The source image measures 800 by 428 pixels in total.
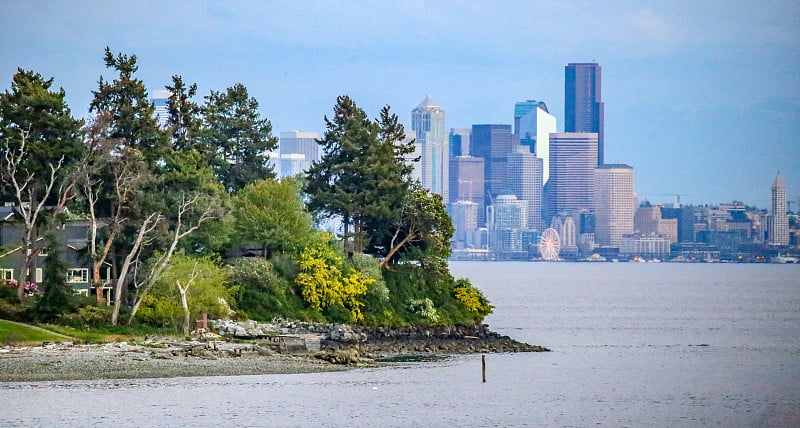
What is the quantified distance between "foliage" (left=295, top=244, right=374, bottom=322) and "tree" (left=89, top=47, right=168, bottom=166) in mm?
12716

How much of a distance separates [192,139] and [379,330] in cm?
1867

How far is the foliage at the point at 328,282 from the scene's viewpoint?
8975 centimetres

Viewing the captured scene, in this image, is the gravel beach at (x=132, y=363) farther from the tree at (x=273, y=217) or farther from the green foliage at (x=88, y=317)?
the tree at (x=273, y=217)

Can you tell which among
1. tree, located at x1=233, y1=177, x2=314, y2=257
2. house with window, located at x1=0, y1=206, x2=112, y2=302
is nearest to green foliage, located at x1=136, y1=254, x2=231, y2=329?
house with window, located at x1=0, y1=206, x2=112, y2=302

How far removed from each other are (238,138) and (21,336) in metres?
40.4

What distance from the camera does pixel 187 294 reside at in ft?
264

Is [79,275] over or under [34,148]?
under

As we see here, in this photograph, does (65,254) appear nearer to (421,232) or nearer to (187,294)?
(187,294)

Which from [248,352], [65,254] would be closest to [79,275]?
[65,254]

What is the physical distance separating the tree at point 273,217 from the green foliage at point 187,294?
8.43 metres

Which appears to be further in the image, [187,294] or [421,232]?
[421,232]

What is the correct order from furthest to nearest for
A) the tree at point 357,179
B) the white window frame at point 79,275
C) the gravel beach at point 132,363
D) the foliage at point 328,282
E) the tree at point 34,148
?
the tree at point 357,179, the foliage at point 328,282, the white window frame at point 79,275, the tree at point 34,148, the gravel beach at point 132,363

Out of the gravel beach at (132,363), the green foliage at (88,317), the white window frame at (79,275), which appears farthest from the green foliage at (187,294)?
the gravel beach at (132,363)

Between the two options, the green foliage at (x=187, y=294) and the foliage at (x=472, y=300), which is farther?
the foliage at (x=472, y=300)
